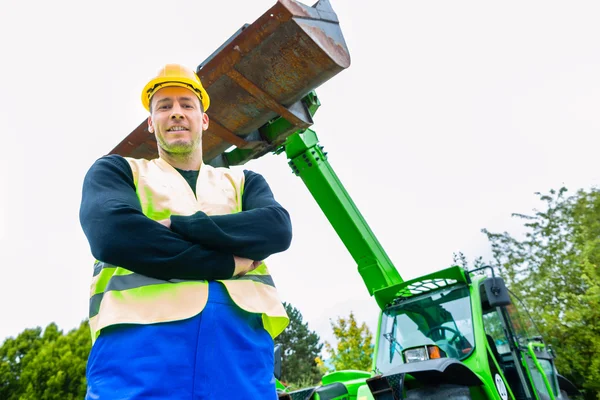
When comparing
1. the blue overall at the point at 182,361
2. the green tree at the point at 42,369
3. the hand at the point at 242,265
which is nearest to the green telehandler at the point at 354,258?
the hand at the point at 242,265

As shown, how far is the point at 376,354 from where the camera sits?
15.7ft

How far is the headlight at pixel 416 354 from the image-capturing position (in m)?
3.70

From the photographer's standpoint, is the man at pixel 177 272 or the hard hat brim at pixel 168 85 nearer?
the man at pixel 177 272

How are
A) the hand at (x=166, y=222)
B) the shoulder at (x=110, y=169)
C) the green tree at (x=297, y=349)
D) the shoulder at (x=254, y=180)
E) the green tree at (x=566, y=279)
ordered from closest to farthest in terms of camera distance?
the hand at (x=166, y=222), the shoulder at (x=110, y=169), the shoulder at (x=254, y=180), the green tree at (x=566, y=279), the green tree at (x=297, y=349)

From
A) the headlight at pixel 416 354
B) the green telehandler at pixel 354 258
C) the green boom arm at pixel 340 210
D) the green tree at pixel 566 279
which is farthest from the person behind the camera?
the green tree at pixel 566 279

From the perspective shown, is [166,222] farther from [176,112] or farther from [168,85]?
[168,85]

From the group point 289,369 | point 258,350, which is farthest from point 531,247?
point 258,350

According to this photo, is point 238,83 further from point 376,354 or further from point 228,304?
point 376,354

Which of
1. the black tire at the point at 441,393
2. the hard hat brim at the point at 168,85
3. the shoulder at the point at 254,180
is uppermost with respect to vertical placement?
the hard hat brim at the point at 168,85

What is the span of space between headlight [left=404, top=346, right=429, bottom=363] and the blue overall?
105 inches

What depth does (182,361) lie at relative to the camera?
1.25 meters

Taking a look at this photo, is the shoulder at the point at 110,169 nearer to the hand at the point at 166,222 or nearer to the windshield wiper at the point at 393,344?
the hand at the point at 166,222

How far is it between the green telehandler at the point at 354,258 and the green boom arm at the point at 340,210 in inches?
0.5

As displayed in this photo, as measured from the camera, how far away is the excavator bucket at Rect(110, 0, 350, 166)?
3049mm
